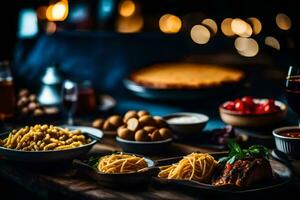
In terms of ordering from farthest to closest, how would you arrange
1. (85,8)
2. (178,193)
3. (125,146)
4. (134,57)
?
1. (85,8)
2. (134,57)
3. (125,146)
4. (178,193)

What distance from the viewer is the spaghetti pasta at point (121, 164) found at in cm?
200

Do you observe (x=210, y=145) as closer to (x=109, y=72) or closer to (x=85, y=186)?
(x=85, y=186)

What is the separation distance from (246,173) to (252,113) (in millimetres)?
858

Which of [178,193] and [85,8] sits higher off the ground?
[85,8]

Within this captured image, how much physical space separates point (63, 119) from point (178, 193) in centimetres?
155

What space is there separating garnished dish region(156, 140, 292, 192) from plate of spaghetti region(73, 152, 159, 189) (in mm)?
57

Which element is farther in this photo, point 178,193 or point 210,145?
point 210,145

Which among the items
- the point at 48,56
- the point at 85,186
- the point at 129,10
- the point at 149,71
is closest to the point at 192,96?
the point at 149,71

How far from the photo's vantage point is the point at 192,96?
10.6 ft

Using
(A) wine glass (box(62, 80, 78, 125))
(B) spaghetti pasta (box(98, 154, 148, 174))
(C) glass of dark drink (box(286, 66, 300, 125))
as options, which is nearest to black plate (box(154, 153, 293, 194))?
(B) spaghetti pasta (box(98, 154, 148, 174))

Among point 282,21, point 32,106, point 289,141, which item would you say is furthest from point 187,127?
point 282,21

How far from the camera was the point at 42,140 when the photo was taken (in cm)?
229

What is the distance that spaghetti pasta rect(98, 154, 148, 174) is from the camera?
6.56 ft

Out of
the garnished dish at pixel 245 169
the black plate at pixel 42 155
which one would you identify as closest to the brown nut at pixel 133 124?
the black plate at pixel 42 155
